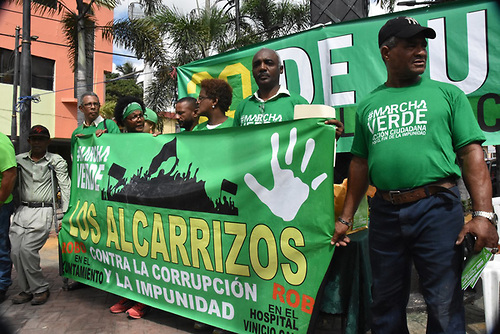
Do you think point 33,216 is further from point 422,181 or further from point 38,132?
point 422,181

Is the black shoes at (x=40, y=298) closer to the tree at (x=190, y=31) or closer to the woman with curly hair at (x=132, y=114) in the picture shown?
the woman with curly hair at (x=132, y=114)

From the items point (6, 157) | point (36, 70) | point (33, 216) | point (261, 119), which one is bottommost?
point (33, 216)

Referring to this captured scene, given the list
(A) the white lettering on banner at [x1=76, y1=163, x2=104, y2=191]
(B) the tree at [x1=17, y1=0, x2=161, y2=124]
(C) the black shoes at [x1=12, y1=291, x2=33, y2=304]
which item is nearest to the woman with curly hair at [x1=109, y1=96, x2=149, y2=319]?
(A) the white lettering on banner at [x1=76, y1=163, x2=104, y2=191]

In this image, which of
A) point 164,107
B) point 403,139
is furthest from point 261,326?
point 164,107

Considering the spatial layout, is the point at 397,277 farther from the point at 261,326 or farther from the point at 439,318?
the point at 261,326

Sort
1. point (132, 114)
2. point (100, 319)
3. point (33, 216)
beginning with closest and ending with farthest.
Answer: point (100, 319) < point (33, 216) < point (132, 114)

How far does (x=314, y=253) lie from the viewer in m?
2.41

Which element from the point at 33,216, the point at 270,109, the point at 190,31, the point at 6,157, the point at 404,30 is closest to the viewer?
the point at 404,30

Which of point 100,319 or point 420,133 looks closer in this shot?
point 420,133

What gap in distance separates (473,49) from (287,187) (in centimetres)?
202

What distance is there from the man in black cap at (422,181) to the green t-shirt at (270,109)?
100 centimetres

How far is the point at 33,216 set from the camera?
384 centimetres

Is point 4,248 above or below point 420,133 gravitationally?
below

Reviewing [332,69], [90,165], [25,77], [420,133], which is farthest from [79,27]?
[420,133]
